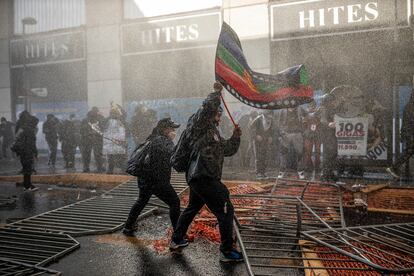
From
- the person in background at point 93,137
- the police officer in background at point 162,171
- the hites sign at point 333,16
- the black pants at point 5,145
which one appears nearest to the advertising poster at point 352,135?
Result: the hites sign at point 333,16

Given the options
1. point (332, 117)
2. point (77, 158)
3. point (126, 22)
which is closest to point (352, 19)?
point (332, 117)

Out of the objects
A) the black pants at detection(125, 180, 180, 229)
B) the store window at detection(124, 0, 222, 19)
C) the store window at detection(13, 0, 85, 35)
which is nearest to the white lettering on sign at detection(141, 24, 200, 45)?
the store window at detection(124, 0, 222, 19)

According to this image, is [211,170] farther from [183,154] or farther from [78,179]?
[78,179]

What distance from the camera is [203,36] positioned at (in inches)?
499

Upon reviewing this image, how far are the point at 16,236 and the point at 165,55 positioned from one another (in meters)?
9.71

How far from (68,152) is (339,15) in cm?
1046

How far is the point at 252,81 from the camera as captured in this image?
4.64m

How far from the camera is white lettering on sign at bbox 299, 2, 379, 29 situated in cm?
1034

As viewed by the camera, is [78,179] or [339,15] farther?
[339,15]

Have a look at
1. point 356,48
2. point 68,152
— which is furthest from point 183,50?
point 356,48

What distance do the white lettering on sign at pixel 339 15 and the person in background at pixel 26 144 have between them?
8.85m

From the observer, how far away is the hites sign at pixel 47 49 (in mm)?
14567

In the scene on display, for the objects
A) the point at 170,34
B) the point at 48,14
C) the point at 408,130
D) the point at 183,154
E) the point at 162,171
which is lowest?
the point at 162,171

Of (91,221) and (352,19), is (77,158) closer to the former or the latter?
(91,221)
